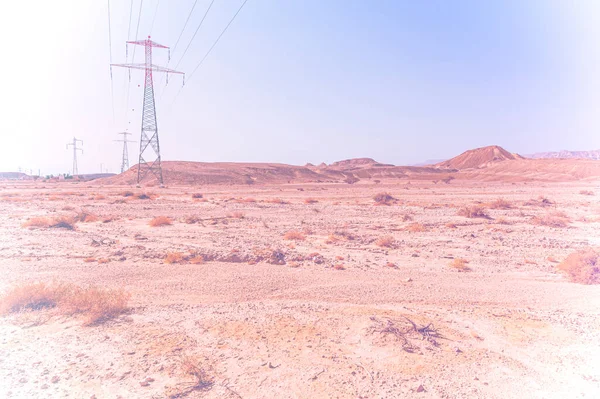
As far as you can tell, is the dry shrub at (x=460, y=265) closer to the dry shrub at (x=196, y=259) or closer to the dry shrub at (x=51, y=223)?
the dry shrub at (x=196, y=259)

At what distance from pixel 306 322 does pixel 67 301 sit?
5.33 meters

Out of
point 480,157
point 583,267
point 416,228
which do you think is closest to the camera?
point 583,267

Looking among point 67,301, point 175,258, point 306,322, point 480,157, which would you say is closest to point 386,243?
point 175,258

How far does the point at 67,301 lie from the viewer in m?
9.23

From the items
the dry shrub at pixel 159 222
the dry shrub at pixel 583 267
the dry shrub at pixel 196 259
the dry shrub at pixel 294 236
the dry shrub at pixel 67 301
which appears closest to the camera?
the dry shrub at pixel 67 301

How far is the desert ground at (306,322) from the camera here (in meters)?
6.27

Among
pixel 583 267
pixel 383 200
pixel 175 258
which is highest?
pixel 383 200

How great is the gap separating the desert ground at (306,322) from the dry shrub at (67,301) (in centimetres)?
30

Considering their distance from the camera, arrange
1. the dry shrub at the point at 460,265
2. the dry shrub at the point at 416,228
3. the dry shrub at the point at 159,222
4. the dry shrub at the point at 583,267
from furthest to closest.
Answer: the dry shrub at the point at 159,222 < the dry shrub at the point at 416,228 < the dry shrub at the point at 460,265 < the dry shrub at the point at 583,267

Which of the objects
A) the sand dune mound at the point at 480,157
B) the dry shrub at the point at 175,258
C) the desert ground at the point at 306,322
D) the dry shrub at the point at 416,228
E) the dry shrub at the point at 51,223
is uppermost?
the sand dune mound at the point at 480,157

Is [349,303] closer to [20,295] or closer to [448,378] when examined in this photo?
[448,378]

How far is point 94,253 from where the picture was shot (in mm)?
15602

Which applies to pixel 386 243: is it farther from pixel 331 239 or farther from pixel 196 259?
pixel 196 259

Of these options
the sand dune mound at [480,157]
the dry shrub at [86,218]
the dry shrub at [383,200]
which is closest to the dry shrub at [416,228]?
the dry shrub at [383,200]
